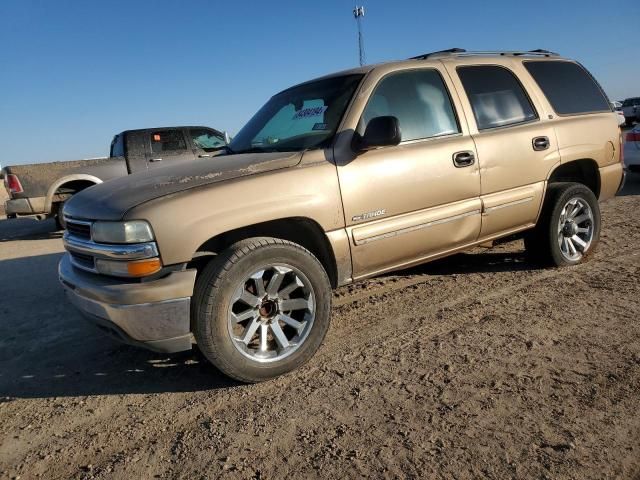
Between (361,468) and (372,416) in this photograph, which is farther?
(372,416)

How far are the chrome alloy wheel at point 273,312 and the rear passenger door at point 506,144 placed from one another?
5.85 feet

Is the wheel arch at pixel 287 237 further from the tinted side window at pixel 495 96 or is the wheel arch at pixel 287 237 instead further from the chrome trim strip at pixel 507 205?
the tinted side window at pixel 495 96

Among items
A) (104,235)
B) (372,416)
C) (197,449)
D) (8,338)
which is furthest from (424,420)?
(8,338)

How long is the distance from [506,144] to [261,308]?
2.49 metres

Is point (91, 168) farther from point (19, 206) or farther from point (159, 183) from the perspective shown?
point (159, 183)

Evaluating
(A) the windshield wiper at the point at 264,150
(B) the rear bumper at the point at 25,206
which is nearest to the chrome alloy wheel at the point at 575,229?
(A) the windshield wiper at the point at 264,150

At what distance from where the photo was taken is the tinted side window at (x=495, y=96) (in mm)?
3881

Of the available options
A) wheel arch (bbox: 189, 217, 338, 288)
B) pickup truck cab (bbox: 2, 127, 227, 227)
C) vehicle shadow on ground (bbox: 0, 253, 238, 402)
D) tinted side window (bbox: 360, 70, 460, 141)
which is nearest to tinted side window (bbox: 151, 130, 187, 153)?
pickup truck cab (bbox: 2, 127, 227, 227)

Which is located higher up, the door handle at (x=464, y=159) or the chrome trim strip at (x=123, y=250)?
the door handle at (x=464, y=159)

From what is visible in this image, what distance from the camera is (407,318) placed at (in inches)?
141

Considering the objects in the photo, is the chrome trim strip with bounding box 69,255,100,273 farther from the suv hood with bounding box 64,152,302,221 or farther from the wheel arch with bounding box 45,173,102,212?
the wheel arch with bounding box 45,173,102,212

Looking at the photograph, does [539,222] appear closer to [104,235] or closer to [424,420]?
[424,420]

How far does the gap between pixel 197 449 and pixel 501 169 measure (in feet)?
10.1

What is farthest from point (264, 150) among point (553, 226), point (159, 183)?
point (553, 226)
